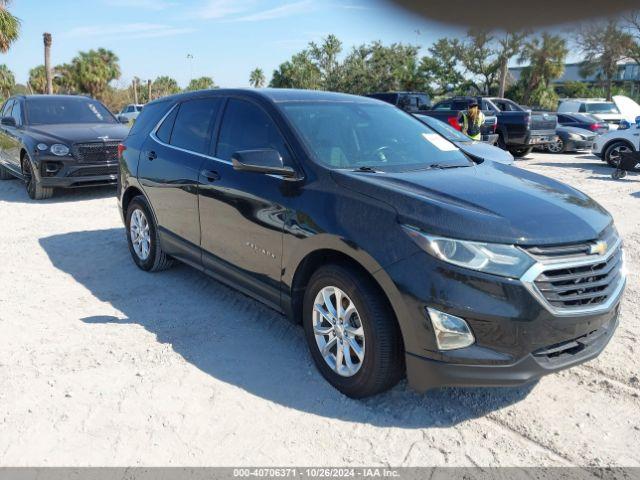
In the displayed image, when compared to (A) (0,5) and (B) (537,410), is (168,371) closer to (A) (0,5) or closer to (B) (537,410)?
(B) (537,410)

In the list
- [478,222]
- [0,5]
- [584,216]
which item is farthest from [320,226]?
[0,5]

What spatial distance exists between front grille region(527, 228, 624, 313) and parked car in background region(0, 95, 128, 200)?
787 cm

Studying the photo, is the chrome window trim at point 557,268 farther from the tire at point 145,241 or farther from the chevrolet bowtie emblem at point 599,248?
the tire at point 145,241

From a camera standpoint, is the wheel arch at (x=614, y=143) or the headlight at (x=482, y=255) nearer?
the headlight at (x=482, y=255)

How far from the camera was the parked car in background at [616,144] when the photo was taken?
13594 mm

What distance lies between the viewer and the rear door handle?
4008mm

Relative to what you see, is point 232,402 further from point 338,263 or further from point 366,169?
point 366,169

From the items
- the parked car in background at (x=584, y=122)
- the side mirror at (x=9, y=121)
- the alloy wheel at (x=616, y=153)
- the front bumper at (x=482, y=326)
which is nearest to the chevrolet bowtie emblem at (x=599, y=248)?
the front bumper at (x=482, y=326)

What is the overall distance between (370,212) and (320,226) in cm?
35

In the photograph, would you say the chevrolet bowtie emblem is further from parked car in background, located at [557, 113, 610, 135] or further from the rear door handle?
parked car in background, located at [557, 113, 610, 135]

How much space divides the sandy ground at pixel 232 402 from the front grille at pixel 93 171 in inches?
175

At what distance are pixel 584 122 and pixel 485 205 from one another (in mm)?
17897

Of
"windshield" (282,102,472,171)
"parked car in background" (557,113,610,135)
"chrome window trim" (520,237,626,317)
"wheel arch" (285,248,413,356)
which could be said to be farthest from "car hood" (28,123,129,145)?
"parked car in background" (557,113,610,135)

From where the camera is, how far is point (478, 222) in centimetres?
269
